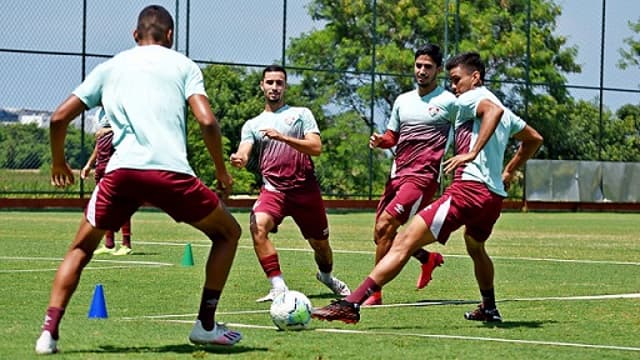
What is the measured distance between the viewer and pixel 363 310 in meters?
11.7

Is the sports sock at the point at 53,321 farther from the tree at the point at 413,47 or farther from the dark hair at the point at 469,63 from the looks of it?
the tree at the point at 413,47

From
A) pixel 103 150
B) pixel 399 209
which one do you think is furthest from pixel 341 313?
pixel 103 150

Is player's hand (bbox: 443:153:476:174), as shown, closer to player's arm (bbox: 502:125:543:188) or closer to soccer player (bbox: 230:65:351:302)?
player's arm (bbox: 502:125:543:188)

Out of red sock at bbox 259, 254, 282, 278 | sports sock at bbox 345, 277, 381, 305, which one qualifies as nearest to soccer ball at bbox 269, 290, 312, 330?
sports sock at bbox 345, 277, 381, 305

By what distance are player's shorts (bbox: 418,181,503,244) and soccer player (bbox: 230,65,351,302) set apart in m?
1.99

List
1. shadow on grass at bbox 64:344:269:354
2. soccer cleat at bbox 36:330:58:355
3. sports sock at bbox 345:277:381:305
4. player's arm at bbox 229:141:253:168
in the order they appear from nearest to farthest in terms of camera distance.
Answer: soccer cleat at bbox 36:330:58:355 → shadow on grass at bbox 64:344:269:354 → sports sock at bbox 345:277:381:305 → player's arm at bbox 229:141:253:168

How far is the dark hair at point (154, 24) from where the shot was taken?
8.64 metres

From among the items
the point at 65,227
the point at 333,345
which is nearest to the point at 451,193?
the point at 333,345

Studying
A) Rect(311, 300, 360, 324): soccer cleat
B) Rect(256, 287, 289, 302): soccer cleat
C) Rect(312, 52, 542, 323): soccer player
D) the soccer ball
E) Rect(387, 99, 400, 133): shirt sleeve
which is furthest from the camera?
Rect(387, 99, 400, 133): shirt sleeve

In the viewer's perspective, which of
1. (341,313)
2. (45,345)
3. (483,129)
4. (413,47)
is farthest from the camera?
(413,47)

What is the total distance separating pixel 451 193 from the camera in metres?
10.6

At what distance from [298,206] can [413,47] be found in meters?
52.7

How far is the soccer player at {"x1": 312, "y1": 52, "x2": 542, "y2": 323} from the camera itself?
33.9 ft

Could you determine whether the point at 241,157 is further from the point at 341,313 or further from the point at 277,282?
the point at 341,313
